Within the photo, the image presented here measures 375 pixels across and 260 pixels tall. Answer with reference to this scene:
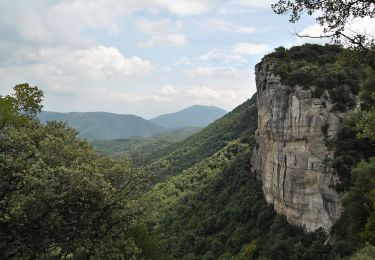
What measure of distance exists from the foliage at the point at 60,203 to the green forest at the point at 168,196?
2.2 inches

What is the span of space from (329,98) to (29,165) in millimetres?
44916

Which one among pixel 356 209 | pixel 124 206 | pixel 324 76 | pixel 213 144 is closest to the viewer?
pixel 124 206

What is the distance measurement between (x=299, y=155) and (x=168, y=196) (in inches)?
707

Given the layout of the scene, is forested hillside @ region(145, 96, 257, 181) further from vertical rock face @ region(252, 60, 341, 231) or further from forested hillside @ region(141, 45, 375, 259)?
vertical rock face @ region(252, 60, 341, 231)

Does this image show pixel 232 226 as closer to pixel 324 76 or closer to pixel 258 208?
pixel 258 208

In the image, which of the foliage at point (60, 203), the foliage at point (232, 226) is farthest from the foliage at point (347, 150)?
the foliage at point (60, 203)

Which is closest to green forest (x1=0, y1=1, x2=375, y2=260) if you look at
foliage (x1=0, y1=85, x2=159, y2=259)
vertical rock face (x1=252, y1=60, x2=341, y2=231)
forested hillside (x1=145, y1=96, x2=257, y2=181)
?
foliage (x1=0, y1=85, x2=159, y2=259)

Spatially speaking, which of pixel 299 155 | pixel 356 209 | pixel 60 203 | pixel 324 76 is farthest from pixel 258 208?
pixel 60 203

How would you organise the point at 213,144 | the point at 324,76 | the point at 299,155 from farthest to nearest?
the point at 213,144 < the point at 324,76 < the point at 299,155

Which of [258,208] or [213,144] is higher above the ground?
[213,144]

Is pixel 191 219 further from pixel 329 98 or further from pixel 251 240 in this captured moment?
pixel 329 98

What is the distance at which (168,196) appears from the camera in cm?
5409

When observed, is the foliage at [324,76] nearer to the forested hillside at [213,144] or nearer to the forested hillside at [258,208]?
the forested hillside at [258,208]

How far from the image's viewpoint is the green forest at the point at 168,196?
17.9 metres
